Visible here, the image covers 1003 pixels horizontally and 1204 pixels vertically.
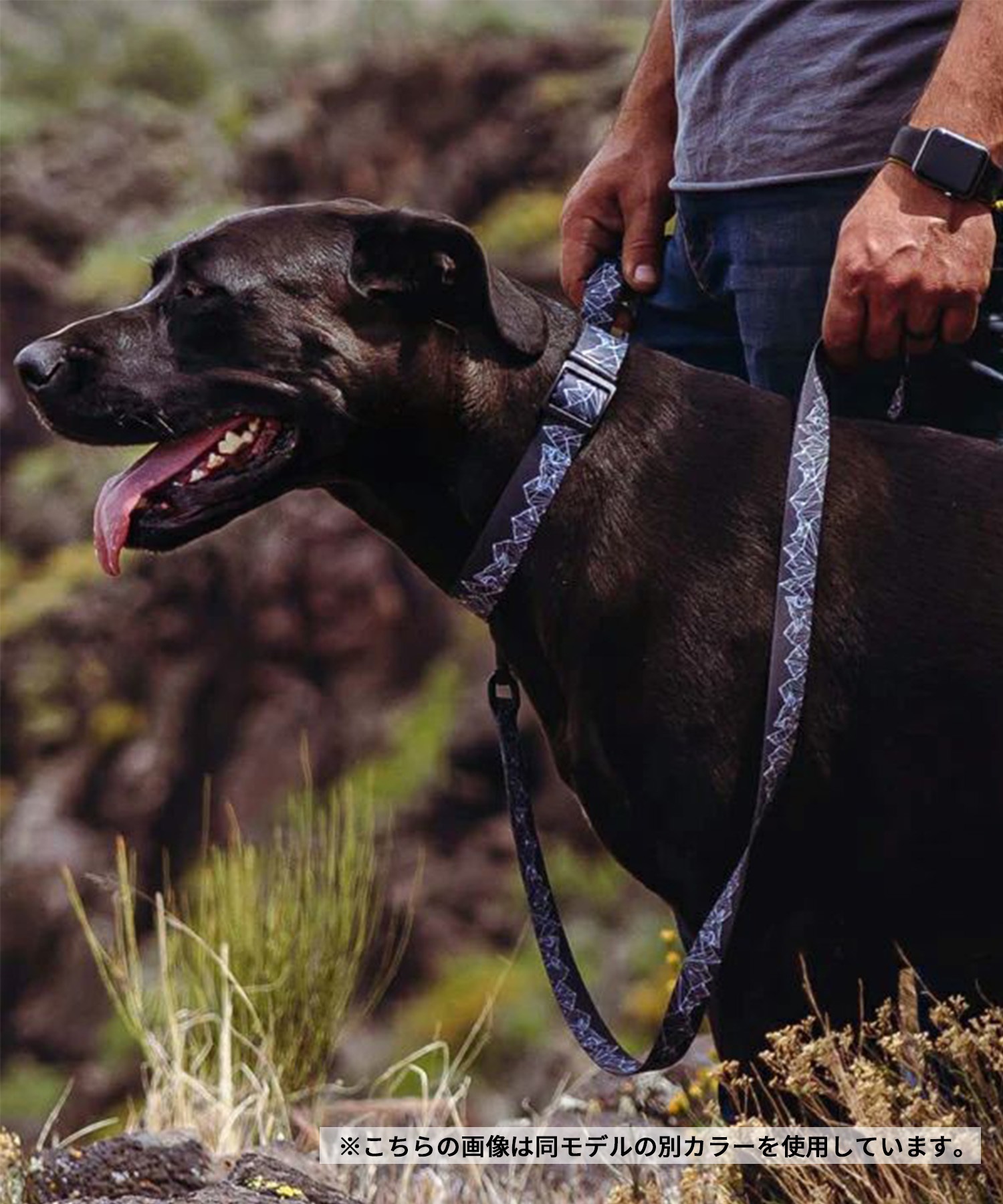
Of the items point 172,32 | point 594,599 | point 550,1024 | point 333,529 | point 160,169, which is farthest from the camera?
point 172,32

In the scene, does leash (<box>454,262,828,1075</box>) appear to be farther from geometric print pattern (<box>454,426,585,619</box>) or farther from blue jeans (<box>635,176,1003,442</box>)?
blue jeans (<box>635,176,1003,442</box>)

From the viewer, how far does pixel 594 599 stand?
2.50 m

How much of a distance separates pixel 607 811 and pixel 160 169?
32.5ft

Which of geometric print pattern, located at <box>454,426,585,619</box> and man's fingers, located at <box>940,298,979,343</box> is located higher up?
man's fingers, located at <box>940,298,979,343</box>

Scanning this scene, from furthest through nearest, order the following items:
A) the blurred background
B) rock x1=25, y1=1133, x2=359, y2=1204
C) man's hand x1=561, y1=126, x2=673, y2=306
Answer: the blurred background, man's hand x1=561, y1=126, x2=673, y2=306, rock x1=25, y1=1133, x2=359, y2=1204

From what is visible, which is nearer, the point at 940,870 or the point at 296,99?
the point at 940,870

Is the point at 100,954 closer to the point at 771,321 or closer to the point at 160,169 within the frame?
the point at 771,321

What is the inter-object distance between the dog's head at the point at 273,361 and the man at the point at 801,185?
1.11 feet

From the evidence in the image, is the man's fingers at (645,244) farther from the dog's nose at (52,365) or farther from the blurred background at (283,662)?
the blurred background at (283,662)

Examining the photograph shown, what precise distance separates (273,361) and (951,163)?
0.87 metres

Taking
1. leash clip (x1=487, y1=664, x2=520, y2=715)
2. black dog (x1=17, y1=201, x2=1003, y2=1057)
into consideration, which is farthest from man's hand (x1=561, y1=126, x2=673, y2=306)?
leash clip (x1=487, y1=664, x2=520, y2=715)

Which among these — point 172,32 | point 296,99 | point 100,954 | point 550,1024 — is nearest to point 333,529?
point 550,1024

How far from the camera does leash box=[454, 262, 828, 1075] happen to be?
7.98ft

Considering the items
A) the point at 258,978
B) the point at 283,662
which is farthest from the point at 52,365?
the point at 283,662
